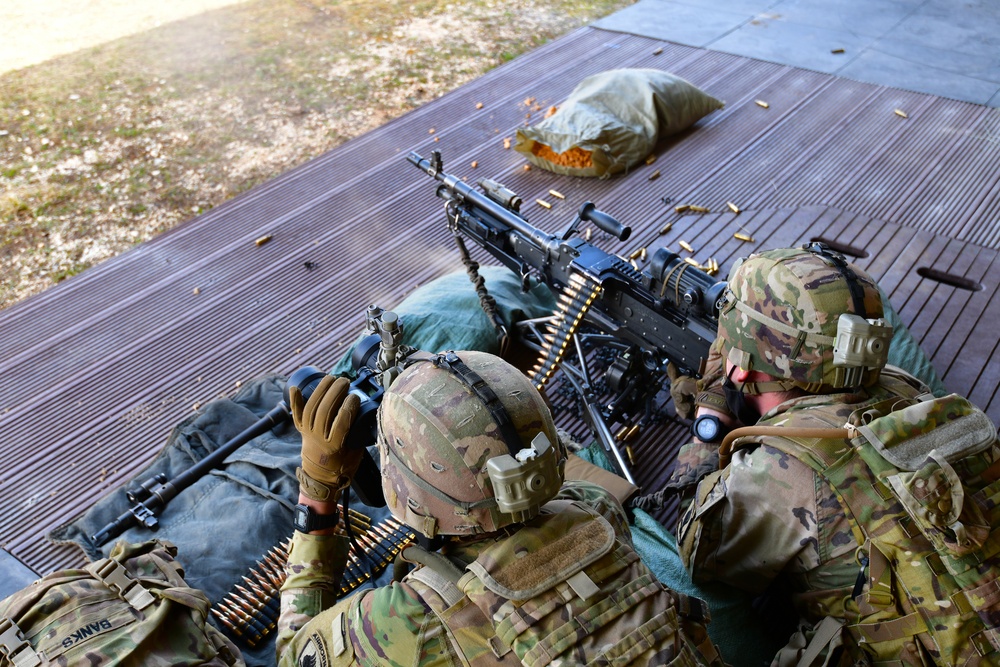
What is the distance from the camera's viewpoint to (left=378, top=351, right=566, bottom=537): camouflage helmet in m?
2.05

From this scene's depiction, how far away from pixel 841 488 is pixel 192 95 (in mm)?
8409

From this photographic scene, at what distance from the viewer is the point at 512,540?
2129 millimetres

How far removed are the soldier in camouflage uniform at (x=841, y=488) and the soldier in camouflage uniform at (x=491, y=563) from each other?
0.60m

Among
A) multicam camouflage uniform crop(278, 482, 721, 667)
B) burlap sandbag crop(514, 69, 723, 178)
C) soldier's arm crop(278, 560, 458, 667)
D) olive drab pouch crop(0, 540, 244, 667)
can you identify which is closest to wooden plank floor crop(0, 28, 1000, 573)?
burlap sandbag crop(514, 69, 723, 178)

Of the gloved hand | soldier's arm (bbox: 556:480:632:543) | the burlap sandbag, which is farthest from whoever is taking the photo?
the burlap sandbag

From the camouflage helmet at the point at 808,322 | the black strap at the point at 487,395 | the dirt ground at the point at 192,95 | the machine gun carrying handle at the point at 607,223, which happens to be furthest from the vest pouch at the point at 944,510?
the dirt ground at the point at 192,95

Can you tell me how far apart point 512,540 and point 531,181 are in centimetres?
487

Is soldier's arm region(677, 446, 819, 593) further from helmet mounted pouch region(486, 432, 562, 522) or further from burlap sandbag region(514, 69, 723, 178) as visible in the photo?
burlap sandbag region(514, 69, 723, 178)

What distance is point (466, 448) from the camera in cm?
210

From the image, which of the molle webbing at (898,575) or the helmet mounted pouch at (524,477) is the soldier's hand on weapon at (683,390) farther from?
the helmet mounted pouch at (524,477)

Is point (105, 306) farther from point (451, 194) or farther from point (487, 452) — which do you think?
point (487, 452)

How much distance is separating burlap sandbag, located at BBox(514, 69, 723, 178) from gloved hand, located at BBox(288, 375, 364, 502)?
4453 millimetres

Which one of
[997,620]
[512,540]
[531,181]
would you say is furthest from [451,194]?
[997,620]

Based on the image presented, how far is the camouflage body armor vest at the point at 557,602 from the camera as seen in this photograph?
1981 millimetres
